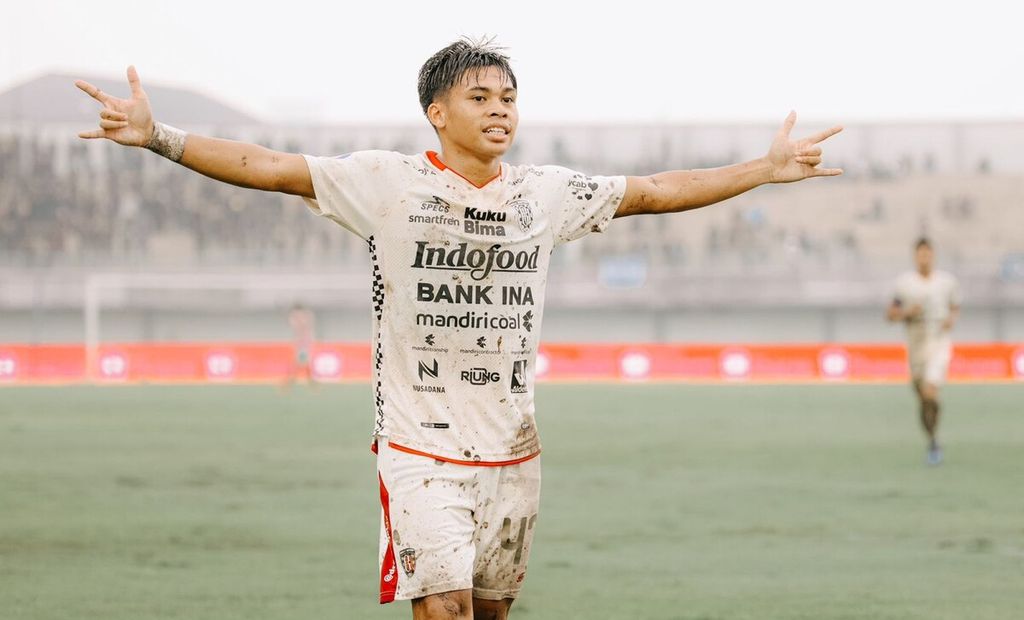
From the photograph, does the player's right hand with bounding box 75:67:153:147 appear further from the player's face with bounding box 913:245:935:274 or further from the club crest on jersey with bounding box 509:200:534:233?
the player's face with bounding box 913:245:935:274

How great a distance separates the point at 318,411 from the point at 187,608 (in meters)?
17.3

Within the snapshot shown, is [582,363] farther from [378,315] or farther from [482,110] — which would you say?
[482,110]

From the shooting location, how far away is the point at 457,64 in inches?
209

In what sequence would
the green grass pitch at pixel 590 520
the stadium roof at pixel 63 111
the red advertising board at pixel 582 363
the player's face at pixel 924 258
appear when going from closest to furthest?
the green grass pitch at pixel 590 520
the player's face at pixel 924 258
the red advertising board at pixel 582 363
the stadium roof at pixel 63 111

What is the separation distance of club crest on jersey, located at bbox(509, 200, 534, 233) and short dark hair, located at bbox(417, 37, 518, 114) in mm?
388

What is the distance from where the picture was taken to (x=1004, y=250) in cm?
5475

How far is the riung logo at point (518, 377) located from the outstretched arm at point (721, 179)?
670mm

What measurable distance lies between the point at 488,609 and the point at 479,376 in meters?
0.79

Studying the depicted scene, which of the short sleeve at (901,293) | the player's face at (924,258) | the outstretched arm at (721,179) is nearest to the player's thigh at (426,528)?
the outstretched arm at (721,179)

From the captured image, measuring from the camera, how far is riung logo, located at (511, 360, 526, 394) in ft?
17.7

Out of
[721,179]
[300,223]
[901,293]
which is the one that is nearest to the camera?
[721,179]

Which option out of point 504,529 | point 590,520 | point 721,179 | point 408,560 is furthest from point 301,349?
point 408,560

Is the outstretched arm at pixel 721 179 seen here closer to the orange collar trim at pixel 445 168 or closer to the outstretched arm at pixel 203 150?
the orange collar trim at pixel 445 168

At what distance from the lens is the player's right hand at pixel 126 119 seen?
5.04m
